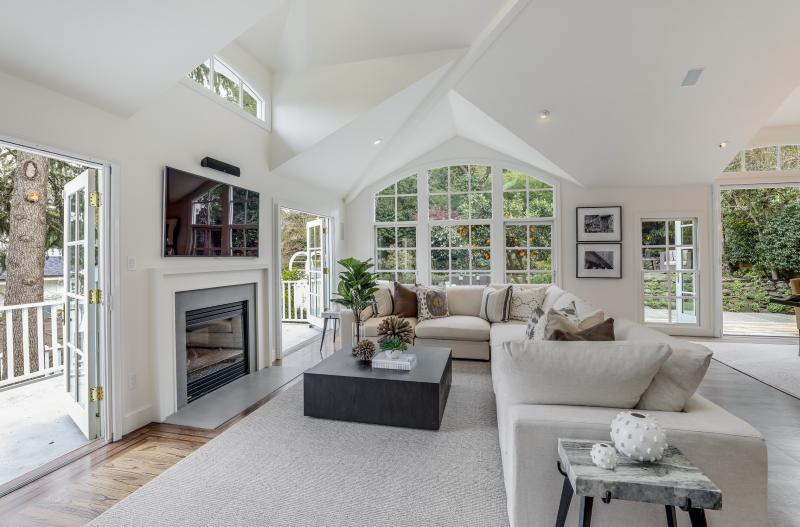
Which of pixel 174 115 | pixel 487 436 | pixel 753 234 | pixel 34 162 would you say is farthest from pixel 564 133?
pixel 753 234

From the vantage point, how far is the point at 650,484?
1194 millimetres

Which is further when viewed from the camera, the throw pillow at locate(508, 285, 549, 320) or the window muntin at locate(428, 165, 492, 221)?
the window muntin at locate(428, 165, 492, 221)

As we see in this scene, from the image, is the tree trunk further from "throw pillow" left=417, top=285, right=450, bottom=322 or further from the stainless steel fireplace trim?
"throw pillow" left=417, top=285, right=450, bottom=322

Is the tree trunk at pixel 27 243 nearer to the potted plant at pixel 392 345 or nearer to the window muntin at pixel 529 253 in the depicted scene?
the potted plant at pixel 392 345

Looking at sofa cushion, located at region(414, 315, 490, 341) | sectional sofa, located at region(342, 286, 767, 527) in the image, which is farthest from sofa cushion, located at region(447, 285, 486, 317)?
sectional sofa, located at region(342, 286, 767, 527)

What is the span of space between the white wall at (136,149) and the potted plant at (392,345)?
5.60 feet

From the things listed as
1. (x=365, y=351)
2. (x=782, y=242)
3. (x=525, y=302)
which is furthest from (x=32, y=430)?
(x=782, y=242)

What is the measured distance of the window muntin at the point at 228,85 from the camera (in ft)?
11.0

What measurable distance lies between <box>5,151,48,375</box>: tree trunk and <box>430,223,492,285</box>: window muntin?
490 cm

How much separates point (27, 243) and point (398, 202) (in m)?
4.73

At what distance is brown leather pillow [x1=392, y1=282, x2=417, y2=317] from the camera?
15.8 ft

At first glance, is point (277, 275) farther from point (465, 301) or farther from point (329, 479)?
point (329, 479)

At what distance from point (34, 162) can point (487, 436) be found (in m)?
4.62

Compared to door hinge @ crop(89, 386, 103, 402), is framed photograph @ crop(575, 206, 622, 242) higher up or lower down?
higher up
